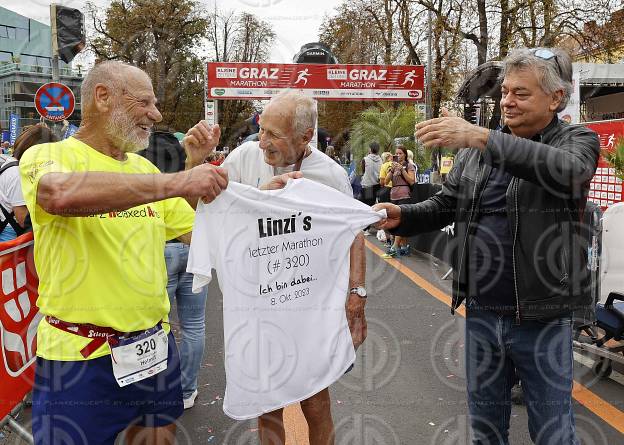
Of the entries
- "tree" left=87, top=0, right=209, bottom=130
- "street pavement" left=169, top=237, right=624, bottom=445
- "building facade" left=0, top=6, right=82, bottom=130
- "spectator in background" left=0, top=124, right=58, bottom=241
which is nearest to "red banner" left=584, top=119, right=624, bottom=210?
"street pavement" left=169, top=237, right=624, bottom=445

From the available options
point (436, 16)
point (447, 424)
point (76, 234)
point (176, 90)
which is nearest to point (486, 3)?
point (436, 16)

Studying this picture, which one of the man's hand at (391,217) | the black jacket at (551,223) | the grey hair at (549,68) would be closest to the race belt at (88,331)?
the man's hand at (391,217)

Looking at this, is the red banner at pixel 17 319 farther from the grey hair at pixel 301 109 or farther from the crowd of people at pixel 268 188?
the grey hair at pixel 301 109

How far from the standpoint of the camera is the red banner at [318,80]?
2183cm

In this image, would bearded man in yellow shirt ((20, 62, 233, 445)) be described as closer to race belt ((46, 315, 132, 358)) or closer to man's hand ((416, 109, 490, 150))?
race belt ((46, 315, 132, 358))

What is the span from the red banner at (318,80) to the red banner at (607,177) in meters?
13.7

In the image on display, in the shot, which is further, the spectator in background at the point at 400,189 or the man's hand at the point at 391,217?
the spectator in background at the point at 400,189

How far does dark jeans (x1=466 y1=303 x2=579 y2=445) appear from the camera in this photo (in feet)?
7.09

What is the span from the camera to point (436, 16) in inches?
882

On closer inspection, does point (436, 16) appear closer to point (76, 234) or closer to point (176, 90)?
point (176, 90)

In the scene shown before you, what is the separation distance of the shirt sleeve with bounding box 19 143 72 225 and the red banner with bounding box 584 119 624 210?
750 centimetres

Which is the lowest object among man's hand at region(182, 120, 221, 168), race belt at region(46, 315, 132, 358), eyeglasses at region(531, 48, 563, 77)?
race belt at region(46, 315, 132, 358)

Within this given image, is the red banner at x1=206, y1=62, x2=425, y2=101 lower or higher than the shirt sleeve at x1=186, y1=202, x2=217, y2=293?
higher

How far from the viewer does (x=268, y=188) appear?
226cm
